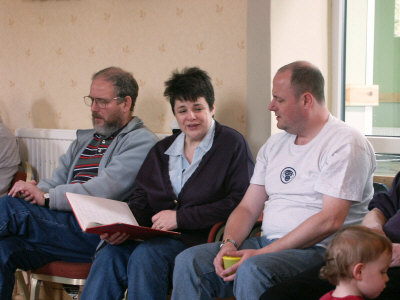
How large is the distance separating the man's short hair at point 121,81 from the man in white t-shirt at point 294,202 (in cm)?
105

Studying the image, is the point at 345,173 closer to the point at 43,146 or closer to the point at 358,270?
the point at 358,270

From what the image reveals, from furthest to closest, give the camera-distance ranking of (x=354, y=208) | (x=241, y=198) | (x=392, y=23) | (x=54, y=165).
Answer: (x=54, y=165)
(x=392, y=23)
(x=241, y=198)
(x=354, y=208)

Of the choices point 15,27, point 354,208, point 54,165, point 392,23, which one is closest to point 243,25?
point 392,23

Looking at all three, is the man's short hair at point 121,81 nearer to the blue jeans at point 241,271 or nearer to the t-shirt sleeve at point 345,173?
the blue jeans at point 241,271

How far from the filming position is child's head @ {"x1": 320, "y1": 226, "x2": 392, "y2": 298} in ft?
5.17

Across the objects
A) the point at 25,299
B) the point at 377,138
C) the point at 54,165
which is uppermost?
the point at 377,138

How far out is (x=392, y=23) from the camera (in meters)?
2.98

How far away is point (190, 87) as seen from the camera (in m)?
2.71

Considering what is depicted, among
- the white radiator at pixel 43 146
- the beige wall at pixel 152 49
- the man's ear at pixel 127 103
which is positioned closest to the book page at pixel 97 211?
the man's ear at pixel 127 103

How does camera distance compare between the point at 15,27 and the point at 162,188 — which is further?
the point at 15,27

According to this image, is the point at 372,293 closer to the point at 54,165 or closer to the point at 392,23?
the point at 392,23

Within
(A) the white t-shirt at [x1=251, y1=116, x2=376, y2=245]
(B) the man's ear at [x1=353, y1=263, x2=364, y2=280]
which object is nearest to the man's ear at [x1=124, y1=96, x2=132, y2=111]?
(A) the white t-shirt at [x1=251, y1=116, x2=376, y2=245]

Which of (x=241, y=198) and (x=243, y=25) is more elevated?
(x=243, y=25)

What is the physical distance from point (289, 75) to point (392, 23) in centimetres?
103
